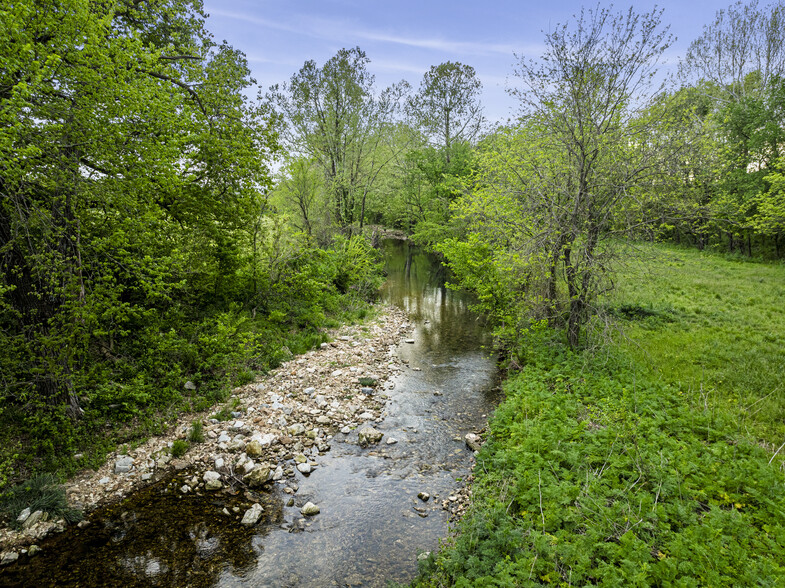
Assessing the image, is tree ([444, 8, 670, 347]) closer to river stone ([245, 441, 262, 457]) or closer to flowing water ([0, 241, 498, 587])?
flowing water ([0, 241, 498, 587])

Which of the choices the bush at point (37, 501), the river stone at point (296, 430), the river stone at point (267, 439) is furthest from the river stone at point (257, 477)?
the bush at point (37, 501)

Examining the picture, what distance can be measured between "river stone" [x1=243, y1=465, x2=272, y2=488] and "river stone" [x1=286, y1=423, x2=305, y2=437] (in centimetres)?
129

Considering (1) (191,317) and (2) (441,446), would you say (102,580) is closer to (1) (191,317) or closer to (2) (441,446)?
(2) (441,446)

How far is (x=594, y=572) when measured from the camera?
3.72 meters

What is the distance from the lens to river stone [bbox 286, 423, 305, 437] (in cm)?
776

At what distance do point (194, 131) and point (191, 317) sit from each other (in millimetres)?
4729

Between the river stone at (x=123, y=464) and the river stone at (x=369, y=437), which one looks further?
the river stone at (x=369, y=437)

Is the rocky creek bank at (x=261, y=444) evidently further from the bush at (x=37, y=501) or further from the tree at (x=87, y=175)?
the tree at (x=87, y=175)

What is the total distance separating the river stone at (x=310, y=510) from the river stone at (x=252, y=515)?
24.8 inches

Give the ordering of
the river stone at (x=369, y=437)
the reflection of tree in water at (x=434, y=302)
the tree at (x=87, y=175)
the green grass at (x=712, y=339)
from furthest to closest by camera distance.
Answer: the reflection of tree in water at (x=434, y=302) → the river stone at (x=369, y=437) → the green grass at (x=712, y=339) → the tree at (x=87, y=175)

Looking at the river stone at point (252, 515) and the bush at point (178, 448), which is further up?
the bush at point (178, 448)

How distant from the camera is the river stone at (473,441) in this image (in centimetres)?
720

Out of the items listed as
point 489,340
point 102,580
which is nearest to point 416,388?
point 489,340


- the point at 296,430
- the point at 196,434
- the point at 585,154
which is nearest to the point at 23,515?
the point at 196,434
